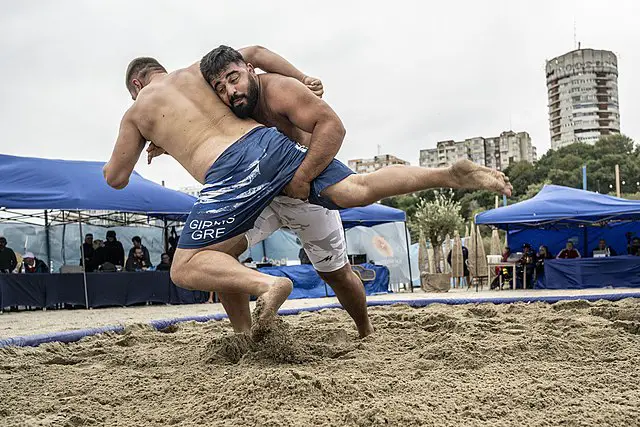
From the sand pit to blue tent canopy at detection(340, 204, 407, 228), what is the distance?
8.35 meters

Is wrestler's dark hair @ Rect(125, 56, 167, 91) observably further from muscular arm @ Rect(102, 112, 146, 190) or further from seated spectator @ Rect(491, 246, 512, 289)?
seated spectator @ Rect(491, 246, 512, 289)

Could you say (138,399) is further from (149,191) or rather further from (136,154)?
(149,191)

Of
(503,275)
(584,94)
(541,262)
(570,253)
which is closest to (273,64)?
(541,262)

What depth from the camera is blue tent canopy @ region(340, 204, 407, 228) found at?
1148 cm

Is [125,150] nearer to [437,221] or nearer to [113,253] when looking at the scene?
[113,253]

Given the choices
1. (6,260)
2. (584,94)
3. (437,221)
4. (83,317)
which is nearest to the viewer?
(83,317)

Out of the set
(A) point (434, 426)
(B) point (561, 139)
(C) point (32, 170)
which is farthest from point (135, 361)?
(B) point (561, 139)

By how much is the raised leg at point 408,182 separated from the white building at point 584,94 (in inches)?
2736

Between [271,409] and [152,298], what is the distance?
351 inches

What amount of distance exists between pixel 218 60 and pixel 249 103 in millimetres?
217

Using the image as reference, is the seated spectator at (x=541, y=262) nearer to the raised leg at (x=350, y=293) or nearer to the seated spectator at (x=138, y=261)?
the seated spectator at (x=138, y=261)

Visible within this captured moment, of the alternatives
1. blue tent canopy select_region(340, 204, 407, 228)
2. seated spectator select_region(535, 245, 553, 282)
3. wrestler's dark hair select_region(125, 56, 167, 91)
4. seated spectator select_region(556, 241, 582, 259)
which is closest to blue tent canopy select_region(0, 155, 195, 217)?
blue tent canopy select_region(340, 204, 407, 228)

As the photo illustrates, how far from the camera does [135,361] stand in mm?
2537

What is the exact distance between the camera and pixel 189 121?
7.90ft
